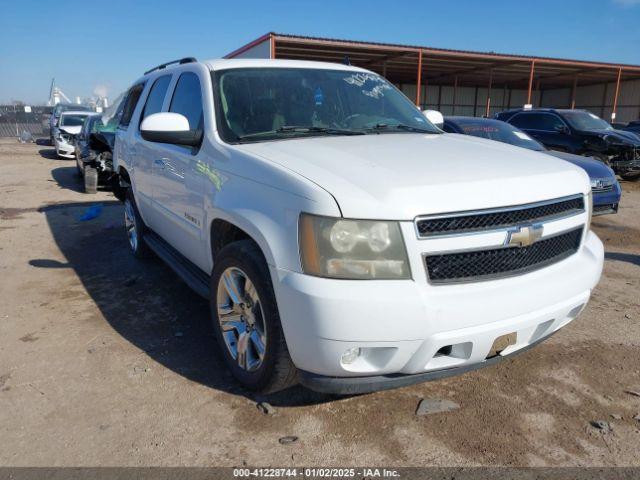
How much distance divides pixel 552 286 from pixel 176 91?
10.1ft

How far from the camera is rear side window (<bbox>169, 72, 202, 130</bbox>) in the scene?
3434 mm

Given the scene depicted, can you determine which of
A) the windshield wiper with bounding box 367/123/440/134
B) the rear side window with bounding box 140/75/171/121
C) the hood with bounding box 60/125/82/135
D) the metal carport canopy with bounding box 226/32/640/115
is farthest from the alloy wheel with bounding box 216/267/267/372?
the hood with bounding box 60/125/82/135

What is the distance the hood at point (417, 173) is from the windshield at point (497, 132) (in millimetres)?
5766

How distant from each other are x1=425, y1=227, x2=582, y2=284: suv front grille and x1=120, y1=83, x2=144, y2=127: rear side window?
4.16m

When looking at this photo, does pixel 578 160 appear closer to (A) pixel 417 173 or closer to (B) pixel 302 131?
(B) pixel 302 131

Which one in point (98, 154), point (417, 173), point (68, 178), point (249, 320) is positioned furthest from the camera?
point (68, 178)

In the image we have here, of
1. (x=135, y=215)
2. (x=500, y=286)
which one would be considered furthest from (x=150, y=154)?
(x=500, y=286)

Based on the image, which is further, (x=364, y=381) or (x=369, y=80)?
(x=369, y=80)

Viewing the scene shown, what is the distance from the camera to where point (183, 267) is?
12.4ft

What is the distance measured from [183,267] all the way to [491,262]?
2357mm

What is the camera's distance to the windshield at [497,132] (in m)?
8.43

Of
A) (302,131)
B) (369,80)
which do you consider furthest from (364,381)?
(369,80)

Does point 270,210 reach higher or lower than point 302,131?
lower

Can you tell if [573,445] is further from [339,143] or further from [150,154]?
[150,154]
